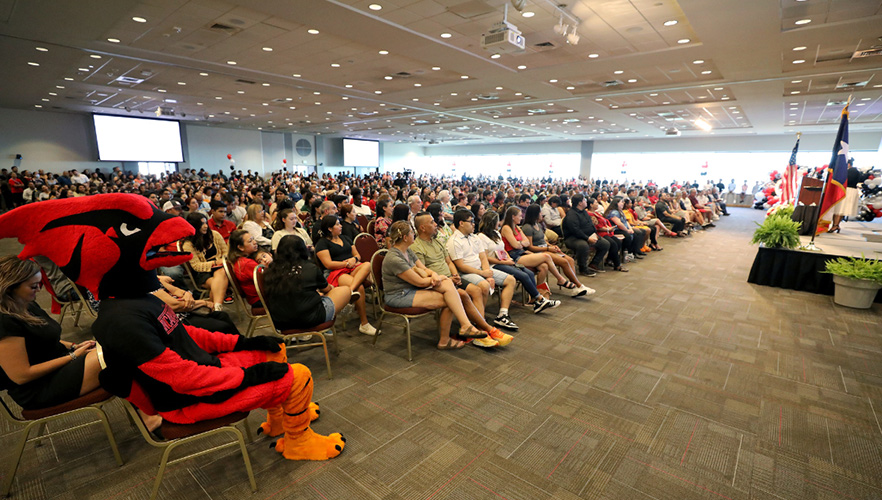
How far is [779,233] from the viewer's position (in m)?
5.57

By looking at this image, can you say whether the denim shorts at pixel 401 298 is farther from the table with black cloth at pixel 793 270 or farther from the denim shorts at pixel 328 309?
the table with black cloth at pixel 793 270

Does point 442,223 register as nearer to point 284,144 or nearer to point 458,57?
point 458,57

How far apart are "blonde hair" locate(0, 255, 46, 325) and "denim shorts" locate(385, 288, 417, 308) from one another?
2207 millimetres

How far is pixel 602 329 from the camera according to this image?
4.16 metres

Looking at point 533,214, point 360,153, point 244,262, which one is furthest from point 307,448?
point 360,153

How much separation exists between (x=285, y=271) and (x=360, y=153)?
2741 centimetres

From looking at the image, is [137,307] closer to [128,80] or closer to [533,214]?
[533,214]

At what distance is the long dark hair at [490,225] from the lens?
4707 mm

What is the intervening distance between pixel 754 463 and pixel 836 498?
0.34 meters

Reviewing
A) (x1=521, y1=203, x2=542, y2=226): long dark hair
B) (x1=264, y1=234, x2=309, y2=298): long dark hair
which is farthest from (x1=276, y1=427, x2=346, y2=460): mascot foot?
(x1=521, y1=203, x2=542, y2=226): long dark hair

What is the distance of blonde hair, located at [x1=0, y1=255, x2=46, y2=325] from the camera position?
5.61 ft

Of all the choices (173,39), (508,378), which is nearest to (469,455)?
(508,378)

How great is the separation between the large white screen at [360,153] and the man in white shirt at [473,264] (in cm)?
2518

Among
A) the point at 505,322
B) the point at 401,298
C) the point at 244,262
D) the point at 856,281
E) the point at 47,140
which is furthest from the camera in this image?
the point at 47,140
